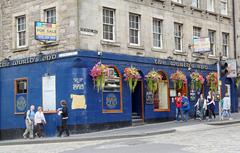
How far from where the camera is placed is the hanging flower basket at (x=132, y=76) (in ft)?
89.3

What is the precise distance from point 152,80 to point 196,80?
14.8ft

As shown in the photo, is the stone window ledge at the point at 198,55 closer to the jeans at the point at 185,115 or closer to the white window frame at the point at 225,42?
the white window frame at the point at 225,42

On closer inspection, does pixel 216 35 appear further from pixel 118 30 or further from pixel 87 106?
pixel 87 106

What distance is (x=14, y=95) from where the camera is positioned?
28.7m

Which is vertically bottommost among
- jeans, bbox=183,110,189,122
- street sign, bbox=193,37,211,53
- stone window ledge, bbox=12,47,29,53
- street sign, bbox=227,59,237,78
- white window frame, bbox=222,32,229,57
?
jeans, bbox=183,110,189,122

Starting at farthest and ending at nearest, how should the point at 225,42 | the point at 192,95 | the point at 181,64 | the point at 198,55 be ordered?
the point at 225,42 → the point at 198,55 → the point at 192,95 → the point at 181,64

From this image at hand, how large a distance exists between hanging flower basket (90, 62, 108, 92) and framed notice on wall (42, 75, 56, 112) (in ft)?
7.75

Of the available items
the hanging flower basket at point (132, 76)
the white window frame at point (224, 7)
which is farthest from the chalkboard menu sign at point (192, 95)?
the white window frame at point (224, 7)

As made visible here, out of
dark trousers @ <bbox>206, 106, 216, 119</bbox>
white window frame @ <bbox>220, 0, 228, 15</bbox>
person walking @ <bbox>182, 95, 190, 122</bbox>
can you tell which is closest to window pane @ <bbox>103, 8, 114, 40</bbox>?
person walking @ <bbox>182, 95, 190, 122</bbox>

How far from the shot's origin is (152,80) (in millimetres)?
28953

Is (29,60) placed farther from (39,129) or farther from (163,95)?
(163,95)

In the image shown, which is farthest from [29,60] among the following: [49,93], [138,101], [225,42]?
[225,42]

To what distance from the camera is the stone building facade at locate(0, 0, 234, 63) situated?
84.7 ft

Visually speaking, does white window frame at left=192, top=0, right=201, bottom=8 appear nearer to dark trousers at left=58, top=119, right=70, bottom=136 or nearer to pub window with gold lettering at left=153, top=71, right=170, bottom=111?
pub window with gold lettering at left=153, top=71, right=170, bottom=111
